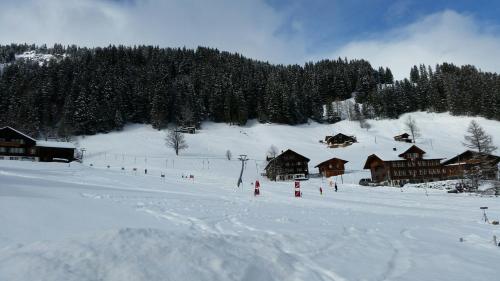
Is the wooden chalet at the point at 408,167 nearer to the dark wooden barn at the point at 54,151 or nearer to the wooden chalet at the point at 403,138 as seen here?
the wooden chalet at the point at 403,138

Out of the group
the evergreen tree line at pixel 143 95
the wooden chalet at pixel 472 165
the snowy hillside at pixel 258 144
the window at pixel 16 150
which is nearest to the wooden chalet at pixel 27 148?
the window at pixel 16 150

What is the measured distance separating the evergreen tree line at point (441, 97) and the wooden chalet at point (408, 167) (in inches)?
2729

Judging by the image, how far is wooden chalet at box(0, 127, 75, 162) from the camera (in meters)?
80.8

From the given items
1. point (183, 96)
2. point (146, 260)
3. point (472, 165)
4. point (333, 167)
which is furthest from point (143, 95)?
point (146, 260)

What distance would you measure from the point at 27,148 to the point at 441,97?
15297 centimetres

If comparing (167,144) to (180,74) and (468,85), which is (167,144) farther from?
(468,85)

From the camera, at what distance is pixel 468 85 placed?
151000mm

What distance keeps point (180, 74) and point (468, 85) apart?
127305mm

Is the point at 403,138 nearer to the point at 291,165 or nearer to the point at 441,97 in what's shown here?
the point at 441,97

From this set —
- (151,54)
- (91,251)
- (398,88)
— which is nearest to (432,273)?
(91,251)

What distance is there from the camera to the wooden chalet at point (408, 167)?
80.2m

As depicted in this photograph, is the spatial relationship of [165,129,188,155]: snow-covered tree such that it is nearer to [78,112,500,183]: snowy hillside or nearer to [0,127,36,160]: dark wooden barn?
[78,112,500,183]: snowy hillside

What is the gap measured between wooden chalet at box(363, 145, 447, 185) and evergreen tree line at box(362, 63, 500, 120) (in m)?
69.3

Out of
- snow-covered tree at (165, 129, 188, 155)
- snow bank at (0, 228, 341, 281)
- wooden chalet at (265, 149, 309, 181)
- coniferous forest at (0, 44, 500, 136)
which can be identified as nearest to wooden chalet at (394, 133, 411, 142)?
coniferous forest at (0, 44, 500, 136)
